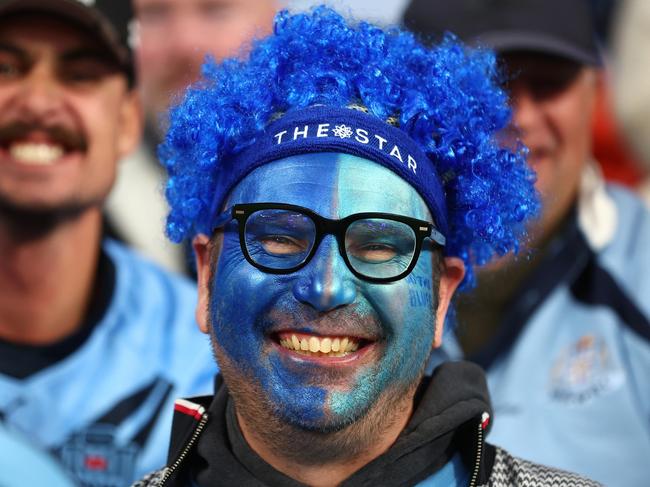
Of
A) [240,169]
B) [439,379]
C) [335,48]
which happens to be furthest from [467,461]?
[335,48]

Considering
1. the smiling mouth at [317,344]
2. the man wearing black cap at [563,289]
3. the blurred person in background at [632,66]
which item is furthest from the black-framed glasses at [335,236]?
the blurred person in background at [632,66]

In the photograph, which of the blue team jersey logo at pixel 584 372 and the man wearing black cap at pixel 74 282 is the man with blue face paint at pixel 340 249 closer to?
the man wearing black cap at pixel 74 282

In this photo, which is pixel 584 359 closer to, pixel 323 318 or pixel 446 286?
pixel 446 286

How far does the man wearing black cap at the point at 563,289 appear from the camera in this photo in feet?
12.4

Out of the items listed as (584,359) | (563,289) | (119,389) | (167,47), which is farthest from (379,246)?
(167,47)

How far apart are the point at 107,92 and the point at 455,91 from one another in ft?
5.74

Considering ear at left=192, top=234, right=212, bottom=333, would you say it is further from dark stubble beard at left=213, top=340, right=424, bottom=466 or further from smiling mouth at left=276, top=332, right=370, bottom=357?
smiling mouth at left=276, top=332, right=370, bottom=357

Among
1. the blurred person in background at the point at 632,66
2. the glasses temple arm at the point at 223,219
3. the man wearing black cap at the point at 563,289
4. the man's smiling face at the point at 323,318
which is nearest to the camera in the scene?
the man's smiling face at the point at 323,318

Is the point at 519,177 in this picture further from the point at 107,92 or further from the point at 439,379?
the point at 107,92

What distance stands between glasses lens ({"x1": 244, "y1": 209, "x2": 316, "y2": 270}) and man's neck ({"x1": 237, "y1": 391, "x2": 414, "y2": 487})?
323 millimetres

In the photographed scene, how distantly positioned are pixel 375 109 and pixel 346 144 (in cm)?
14

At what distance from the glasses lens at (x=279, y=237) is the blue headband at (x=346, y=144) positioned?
0.12 metres

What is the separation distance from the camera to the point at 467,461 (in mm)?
2295

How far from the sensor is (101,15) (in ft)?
12.5
